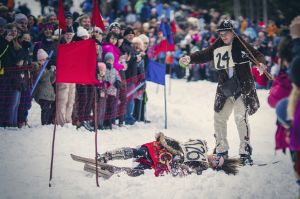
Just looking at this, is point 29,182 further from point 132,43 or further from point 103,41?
point 132,43

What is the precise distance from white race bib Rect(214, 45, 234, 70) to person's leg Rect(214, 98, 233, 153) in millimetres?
593

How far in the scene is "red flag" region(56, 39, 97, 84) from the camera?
605 centimetres

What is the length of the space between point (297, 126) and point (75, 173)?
11.5ft

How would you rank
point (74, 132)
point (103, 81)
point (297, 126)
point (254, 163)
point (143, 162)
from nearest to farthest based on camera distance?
point (297, 126) < point (143, 162) < point (254, 163) < point (74, 132) < point (103, 81)

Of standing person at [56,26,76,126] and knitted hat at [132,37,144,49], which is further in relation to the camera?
knitted hat at [132,37,144,49]

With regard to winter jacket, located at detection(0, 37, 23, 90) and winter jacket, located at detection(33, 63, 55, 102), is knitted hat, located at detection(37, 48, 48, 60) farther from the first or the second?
winter jacket, located at detection(0, 37, 23, 90)

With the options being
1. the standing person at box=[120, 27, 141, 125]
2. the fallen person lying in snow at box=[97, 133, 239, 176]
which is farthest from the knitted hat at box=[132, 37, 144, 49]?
the fallen person lying in snow at box=[97, 133, 239, 176]

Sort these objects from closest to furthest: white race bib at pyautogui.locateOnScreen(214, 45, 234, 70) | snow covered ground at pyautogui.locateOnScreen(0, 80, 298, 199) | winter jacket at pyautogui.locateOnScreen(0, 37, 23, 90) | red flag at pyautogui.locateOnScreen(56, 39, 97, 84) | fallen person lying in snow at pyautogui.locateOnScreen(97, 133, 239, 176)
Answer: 1. snow covered ground at pyautogui.locateOnScreen(0, 80, 298, 199)
2. red flag at pyautogui.locateOnScreen(56, 39, 97, 84)
3. fallen person lying in snow at pyautogui.locateOnScreen(97, 133, 239, 176)
4. white race bib at pyautogui.locateOnScreen(214, 45, 234, 70)
5. winter jacket at pyautogui.locateOnScreen(0, 37, 23, 90)

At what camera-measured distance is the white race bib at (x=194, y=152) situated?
6.97m

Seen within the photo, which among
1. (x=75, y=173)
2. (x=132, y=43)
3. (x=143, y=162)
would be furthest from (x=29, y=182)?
(x=132, y=43)

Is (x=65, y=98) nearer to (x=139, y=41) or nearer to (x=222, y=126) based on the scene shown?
(x=139, y=41)

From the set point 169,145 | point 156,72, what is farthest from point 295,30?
point 156,72

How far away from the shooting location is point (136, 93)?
11.2m

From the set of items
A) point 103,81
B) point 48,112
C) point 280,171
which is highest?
point 103,81
